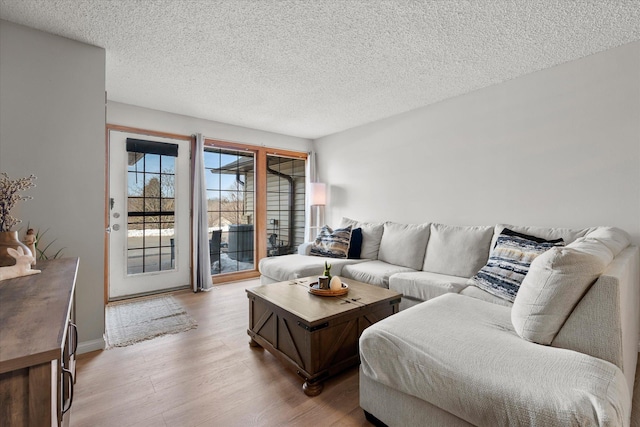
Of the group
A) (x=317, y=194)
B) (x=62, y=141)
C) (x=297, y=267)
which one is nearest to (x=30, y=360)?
(x=62, y=141)

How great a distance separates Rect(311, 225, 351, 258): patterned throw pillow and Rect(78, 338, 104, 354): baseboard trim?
7.64 feet

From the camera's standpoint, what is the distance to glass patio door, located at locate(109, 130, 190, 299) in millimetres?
3592

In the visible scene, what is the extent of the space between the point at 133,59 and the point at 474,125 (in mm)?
3381

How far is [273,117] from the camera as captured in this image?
13.4 feet

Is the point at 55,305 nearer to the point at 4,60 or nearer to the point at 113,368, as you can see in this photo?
the point at 113,368

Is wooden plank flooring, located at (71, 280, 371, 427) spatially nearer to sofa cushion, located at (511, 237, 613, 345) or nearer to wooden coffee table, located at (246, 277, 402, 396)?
wooden coffee table, located at (246, 277, 402, 396)

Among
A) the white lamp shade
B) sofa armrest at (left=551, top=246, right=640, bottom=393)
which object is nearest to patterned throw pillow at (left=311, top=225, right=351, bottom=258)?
the white lamp shade

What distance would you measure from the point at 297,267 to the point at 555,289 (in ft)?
7.54

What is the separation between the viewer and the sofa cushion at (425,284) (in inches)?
96.8

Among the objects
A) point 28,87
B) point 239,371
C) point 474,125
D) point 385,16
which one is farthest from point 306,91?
point 239,371

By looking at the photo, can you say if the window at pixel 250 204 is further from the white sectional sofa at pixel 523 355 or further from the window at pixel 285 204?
the white sectional sofa at pixel 523 355

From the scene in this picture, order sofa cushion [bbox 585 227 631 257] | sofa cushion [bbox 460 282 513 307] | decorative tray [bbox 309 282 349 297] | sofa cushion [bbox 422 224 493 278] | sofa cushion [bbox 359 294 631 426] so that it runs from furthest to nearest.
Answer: sofa cushion [bbox 422 224 493 278] < decorative tray [bbox 309 282 349 297] < sofa cushion [bbox 460 282 513 307] < sofa cushion [bbox 585 227 631 257] < sofa cushion [bbox 359 294 631 426]

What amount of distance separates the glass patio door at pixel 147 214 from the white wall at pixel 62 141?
138 centimetres

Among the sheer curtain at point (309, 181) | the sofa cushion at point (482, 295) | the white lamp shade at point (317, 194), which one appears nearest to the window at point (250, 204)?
the sheer curtain at point (309, 181)
